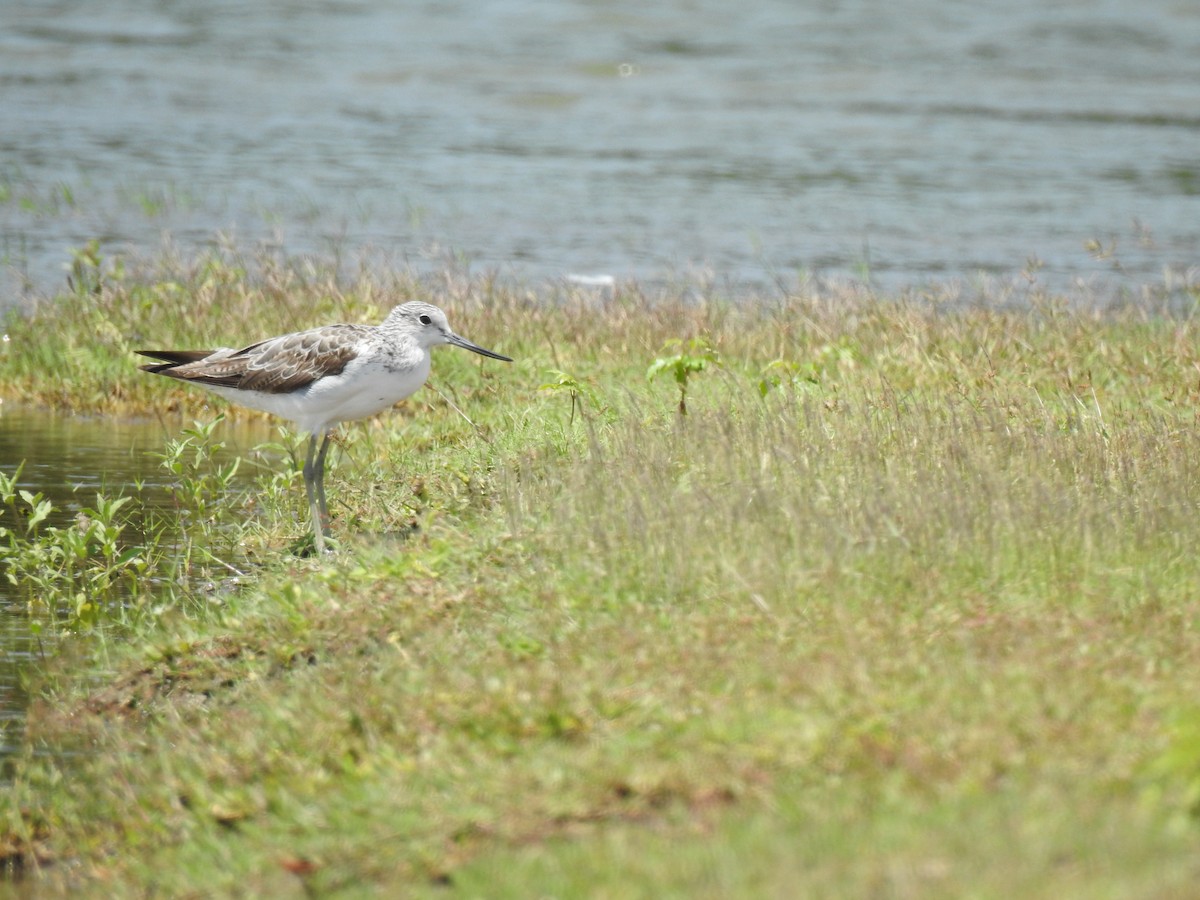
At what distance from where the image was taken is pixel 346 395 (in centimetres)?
917

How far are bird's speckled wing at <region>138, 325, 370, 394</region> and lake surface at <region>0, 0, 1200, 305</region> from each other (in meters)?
5.25

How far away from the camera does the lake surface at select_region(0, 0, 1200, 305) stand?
2056 cm

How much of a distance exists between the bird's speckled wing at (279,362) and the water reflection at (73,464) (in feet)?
2.04

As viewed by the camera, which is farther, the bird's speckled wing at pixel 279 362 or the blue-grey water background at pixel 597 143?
the blue-grey water background at pixel 597 143

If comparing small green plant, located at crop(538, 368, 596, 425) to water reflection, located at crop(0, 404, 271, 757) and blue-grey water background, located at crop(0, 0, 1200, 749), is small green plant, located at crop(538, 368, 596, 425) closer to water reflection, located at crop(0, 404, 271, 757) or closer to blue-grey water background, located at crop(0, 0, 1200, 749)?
water reflection, located at crop(0, 404, 271, 757)

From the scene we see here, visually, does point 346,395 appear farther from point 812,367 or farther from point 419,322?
point 812,367

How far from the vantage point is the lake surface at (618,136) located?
2056 cm

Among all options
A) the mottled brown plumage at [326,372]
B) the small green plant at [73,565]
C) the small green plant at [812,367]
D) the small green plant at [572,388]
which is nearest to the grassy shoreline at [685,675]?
the small green plant at [572,388]

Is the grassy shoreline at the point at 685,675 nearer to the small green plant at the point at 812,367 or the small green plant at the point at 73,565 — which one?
the small green plant at the point at 812,367

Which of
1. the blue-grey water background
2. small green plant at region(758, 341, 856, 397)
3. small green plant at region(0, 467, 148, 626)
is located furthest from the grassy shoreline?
the blue-grey water background

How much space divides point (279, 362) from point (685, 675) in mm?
4273

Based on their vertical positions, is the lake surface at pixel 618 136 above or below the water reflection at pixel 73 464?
above

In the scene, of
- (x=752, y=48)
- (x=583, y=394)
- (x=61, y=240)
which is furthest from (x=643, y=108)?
(x=583, y=394)

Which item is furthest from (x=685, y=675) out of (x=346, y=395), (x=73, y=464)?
(x=73, y=464)
